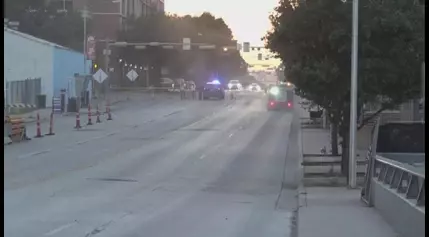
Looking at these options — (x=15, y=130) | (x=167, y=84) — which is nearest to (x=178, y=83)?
(x=167, y=84)

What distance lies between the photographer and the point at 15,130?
33.3 metres

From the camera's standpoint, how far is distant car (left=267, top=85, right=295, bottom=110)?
67.7m

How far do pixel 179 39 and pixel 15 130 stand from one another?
7691 cm

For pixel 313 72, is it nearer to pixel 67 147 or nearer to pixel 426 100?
pixel 426 100

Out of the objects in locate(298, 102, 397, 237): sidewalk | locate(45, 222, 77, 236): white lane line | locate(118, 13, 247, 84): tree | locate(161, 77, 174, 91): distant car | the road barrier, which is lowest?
locate(298, 102, 397, 237): sidewalk

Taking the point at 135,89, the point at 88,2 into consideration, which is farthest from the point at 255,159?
the point at 88,2

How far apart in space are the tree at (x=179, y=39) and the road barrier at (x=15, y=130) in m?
71.6

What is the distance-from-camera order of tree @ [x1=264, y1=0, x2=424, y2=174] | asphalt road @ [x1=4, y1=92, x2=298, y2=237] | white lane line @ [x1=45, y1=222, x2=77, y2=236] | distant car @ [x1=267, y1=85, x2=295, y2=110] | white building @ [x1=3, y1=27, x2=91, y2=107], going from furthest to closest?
distant car @ [x1=267, y1=85, x2=295, y2=110], white building @ [x1=3, y1=27, x2=91, y2=107], tree @ [x1=264, y1=0, x2=424, y2=174], asphalt road @ [x1=4, y1=92, x2=298, y2=237], white lane line @ [x1=45, y1=222, x2=77, y2=236]

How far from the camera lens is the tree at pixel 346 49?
775 inches

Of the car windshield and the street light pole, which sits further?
the street light pole

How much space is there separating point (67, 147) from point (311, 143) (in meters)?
9.47

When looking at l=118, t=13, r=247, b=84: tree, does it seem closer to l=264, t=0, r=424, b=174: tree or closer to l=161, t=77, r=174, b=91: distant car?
l=161, t=77, r=174, b=91: distant car

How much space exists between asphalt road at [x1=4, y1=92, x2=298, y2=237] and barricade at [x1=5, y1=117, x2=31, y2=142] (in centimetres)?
92

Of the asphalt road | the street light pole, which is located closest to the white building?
the asphalt road
